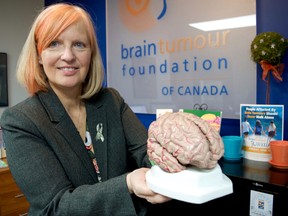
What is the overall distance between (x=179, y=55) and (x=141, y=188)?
4.47ft

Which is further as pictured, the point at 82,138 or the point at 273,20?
the point at 273,20

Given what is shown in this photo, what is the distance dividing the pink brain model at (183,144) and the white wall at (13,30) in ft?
8.94

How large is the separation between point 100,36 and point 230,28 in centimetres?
134

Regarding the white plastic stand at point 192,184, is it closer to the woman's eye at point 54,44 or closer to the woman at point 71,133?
the woman at point 71,133

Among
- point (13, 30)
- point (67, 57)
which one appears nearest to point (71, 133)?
point (67, 57)

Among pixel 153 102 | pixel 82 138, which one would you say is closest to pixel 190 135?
pixel 82 138

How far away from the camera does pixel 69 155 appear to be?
36.4 inches

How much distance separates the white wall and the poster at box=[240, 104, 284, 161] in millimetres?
2544

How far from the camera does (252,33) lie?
159 cm

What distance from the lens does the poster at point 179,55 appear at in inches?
65.5

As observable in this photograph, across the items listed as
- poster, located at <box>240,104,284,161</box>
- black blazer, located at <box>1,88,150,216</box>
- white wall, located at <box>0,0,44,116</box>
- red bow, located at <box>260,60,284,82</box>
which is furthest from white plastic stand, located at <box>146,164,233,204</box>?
white wall, located at <box>0,0,44,116</box>

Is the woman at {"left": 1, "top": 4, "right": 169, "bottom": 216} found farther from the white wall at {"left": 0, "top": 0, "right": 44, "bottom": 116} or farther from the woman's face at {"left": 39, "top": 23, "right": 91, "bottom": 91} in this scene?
the white wall at {"left": 0, "top": 0, "right": 44, "bottom": 116}

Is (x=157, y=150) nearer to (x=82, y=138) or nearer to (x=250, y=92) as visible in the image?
(x=82, y=138)

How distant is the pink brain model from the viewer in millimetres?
701
